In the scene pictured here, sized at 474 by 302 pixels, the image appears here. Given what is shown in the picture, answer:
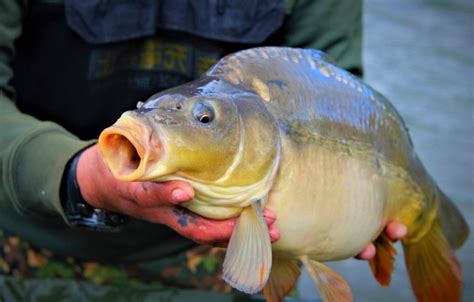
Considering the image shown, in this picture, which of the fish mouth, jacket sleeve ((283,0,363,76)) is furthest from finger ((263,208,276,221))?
jacket sleeve ((283,0,363,76))

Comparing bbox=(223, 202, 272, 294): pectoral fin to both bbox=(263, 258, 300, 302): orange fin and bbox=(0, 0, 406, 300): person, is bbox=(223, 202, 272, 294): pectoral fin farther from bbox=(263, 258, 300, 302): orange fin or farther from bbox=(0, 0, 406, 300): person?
bbox=(0, 0, 406, 300): person

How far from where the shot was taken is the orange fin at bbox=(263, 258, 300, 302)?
4.41 feet

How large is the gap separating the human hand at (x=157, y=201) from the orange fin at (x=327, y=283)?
0.13m

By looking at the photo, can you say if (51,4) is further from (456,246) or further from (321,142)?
(456,246)

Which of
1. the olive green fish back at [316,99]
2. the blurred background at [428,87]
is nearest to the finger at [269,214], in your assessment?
the olive green fish back at [316,99]

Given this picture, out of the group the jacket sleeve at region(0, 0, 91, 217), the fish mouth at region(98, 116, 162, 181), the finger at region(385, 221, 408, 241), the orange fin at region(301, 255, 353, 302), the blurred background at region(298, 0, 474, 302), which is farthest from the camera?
the blurred background at region(298, 0, 474, 302)

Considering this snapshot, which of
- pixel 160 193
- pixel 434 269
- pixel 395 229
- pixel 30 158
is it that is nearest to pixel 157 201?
pixel 160 193

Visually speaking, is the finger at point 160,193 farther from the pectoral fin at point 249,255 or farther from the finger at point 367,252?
the finger at point 367,252

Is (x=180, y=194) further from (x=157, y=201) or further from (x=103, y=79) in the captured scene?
(x=103, y=79)

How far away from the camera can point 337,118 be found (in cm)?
135

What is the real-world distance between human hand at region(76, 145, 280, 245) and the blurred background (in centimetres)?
150

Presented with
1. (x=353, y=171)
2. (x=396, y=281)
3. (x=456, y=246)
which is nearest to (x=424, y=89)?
(x=396, y=281)

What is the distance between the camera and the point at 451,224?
164 centimetres

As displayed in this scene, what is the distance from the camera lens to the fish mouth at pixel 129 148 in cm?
97
